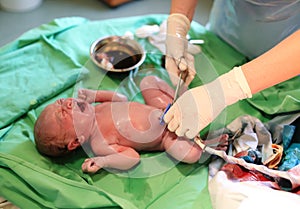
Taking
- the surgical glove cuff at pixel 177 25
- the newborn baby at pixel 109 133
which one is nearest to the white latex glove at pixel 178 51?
the surgical glove cuff at pixel 177 25

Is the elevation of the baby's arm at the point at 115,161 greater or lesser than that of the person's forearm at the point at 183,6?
lesser

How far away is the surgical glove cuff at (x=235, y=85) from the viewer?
1124mm

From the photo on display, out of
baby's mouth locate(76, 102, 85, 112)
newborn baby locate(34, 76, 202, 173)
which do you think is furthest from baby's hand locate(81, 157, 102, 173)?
baby's mouth locate(76, 102, 85, 112)

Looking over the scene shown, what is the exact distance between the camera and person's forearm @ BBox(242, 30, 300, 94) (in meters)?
1.07

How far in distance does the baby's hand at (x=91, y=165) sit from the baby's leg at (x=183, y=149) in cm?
23

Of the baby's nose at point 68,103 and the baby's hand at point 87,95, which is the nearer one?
the baby's nose at point 68,103

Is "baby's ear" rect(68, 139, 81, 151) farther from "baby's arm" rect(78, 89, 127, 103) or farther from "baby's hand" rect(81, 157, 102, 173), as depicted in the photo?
"baby's arm" rect(78, 89, 127, 103)

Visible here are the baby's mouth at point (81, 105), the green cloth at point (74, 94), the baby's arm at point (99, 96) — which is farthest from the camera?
the baby's arm at point (99, 96)

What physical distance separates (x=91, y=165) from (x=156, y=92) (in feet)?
1.17

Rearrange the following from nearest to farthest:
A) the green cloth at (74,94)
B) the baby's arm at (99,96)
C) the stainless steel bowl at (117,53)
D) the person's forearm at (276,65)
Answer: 1. the person's forearm at (276,65)
2. the green cloth at (74,94)
3. the baby's arm at (99,96)
4. the stainless steel bowl at (117,53)

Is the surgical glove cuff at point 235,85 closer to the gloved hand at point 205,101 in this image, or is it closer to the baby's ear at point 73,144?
the gloved hand at point 205,101

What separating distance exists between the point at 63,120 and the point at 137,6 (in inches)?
49.8

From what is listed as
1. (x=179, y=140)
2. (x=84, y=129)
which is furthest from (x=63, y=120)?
(x=179, y=140)

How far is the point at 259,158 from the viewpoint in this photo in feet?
4.20
